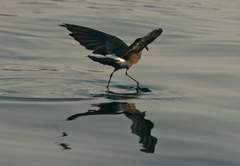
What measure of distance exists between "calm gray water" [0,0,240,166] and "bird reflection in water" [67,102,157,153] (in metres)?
0.01

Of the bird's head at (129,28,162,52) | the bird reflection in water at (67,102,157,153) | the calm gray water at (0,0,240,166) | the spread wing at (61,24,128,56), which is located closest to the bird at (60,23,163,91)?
the spread wing at (61,24,128,56)

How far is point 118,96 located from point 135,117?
132 centimetres

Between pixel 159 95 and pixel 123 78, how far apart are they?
4.78 feet

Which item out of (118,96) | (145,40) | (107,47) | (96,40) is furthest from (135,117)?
(96,40)

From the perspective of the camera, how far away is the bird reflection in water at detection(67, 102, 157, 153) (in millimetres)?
8047

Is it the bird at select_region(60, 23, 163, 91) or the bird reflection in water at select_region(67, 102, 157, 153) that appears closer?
the bird reflection in water at select_region(67, 102, 157, 153)

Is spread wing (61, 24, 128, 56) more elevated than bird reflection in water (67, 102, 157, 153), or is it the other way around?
spread wing (61, 24, 128, 56)

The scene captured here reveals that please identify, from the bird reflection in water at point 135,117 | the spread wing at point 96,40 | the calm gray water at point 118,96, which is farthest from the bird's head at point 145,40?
the bird reflection in water at point 135,117

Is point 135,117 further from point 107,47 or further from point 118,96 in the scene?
point 107,47

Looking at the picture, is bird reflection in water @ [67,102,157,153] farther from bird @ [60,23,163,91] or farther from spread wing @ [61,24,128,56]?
spread wing @ [61,24,128,56]

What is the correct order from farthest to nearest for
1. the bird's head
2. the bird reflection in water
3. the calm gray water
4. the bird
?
the bird < the bird's head < the bird reflection in water < the calm gray water

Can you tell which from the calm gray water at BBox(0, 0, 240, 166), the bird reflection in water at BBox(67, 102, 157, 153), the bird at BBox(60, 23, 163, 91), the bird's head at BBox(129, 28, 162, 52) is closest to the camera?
the calm gray water at BBox(0, 0, 240, 166)

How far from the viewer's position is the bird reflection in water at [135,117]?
8.05 m

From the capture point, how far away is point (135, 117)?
30.3 feet
